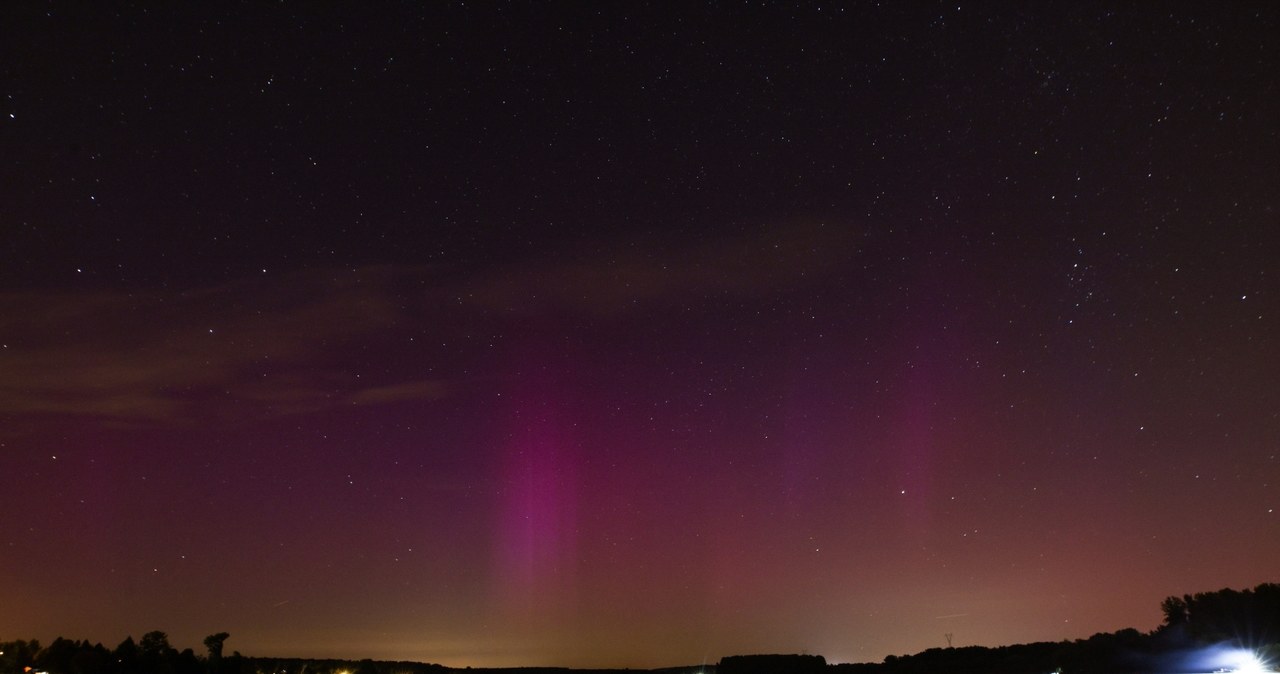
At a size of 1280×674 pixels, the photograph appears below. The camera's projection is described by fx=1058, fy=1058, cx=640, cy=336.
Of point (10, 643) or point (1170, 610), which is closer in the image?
point (10, 643)

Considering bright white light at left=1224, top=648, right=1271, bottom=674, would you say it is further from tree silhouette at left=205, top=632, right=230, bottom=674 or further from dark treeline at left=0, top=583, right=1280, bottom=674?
tree silhouette at left=205, top=632, right=230, bottom=674

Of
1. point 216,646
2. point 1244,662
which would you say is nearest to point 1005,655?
point 1244,662

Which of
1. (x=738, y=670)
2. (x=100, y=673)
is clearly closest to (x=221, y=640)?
(x=100, y=673)

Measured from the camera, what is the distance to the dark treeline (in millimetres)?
42594

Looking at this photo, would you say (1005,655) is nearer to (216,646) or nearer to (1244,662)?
(1244,662)

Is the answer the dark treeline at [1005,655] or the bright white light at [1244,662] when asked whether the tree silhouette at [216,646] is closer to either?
the dark treeline at [1005,655]

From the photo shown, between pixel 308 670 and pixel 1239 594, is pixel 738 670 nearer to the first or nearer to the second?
pixel 308 670

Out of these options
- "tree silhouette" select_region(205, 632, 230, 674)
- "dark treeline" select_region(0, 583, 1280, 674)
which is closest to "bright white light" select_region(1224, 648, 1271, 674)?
"dark treeline" select_region(0, 583, 1280, 674)

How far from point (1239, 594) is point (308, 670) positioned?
4882 centimetres

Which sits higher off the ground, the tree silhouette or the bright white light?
the tree silhouette

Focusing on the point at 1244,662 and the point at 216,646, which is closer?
the point at 1244,662

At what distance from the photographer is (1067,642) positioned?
54.8 meters

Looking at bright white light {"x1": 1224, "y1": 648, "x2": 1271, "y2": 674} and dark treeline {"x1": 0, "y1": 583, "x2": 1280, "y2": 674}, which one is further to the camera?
dark treeline {"x1": 0, "y1": 583, "x2": 1280, "y2": 674}

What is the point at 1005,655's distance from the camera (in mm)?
61875
